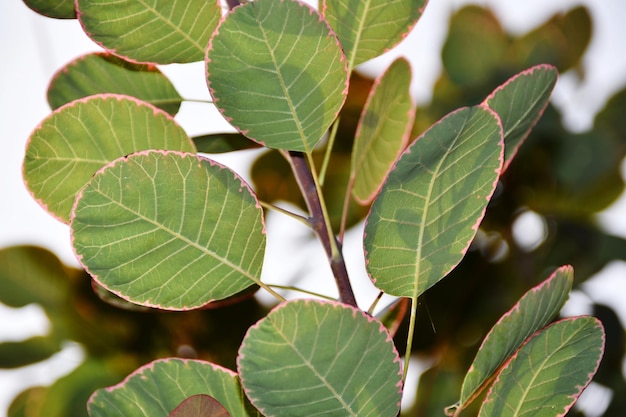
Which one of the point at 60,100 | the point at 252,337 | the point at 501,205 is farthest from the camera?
the point at 501,205

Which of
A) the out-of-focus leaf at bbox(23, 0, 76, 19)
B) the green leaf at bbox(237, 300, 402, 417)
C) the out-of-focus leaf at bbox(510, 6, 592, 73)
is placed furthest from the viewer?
the out-of-focus leaf at bbox(510, 6, 592, 73)

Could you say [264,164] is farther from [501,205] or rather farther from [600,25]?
[600,25]

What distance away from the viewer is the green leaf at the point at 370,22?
1.36 ft

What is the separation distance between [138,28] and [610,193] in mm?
672

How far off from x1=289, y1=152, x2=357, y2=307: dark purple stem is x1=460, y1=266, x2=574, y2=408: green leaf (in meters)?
0.08

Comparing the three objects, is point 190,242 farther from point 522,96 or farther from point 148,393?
point 522,96

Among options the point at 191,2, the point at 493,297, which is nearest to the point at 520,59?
the point at 493,297

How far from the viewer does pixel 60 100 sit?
46 cm

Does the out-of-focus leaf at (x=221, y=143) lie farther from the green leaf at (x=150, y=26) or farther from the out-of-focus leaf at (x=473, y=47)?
the out-of-focus leaf at (x=473, y=47)

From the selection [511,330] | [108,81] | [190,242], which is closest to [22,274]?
[108,81]

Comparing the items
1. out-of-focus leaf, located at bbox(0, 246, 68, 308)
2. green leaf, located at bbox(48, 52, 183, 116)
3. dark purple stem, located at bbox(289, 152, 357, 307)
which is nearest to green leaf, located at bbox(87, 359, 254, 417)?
dark purple stem, located at bbox(289, 152, 357, 307)

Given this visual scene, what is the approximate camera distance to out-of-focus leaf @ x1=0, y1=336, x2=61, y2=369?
2.36ft

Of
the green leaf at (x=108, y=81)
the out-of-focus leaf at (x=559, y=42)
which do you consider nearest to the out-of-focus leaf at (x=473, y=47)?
the out-of-focus leaf at (x=559, y=42)

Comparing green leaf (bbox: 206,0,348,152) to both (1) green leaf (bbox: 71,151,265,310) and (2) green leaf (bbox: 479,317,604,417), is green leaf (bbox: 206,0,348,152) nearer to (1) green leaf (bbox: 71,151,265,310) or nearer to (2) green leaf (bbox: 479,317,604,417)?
(1) green leaf (bbox: 71,151,265,310)
